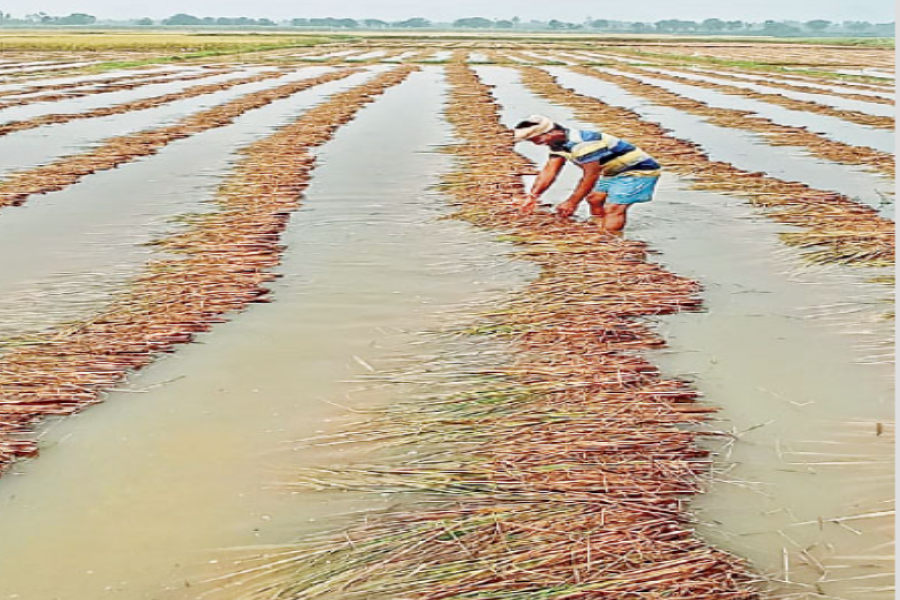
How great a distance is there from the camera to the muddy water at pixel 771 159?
8.71 metres

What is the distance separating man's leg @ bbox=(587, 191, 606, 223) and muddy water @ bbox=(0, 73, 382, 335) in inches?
118

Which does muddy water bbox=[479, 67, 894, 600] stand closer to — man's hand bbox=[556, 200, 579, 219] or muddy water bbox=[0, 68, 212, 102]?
man's hand bbox=[556, 200, 579, 219]

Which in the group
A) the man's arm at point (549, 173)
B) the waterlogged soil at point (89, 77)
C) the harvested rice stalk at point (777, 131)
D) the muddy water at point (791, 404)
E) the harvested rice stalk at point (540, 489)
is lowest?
the muddy water at point (791, 404)

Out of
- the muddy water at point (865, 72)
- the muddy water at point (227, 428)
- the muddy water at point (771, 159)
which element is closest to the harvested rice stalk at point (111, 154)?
the muddy water at point (227, 428)

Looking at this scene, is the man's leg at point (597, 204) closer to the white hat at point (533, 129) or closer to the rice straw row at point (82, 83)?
the white hat at point (533, 129)

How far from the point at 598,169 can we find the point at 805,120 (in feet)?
32.6

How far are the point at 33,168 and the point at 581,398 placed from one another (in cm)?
781

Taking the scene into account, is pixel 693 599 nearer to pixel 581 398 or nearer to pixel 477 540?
pixel 477 540

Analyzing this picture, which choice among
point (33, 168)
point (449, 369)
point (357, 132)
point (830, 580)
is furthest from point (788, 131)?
point (830, 580)

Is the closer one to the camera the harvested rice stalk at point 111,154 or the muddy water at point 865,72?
the harvested rice stalk at point 111,154

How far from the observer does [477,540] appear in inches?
105

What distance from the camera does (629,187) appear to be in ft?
20.8

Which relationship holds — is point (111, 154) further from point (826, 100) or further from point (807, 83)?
point (807, 83)

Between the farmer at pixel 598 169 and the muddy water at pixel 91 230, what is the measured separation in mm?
2518
